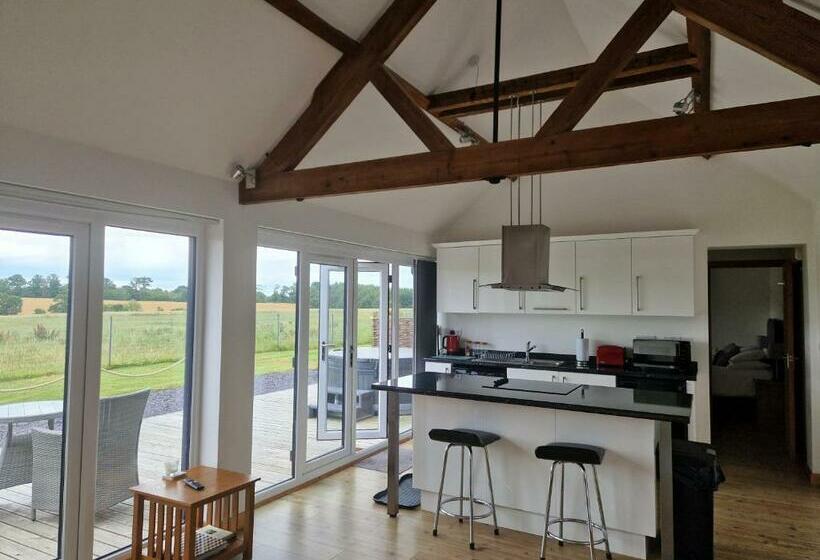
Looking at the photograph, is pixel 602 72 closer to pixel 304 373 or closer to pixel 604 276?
pixel 604 276

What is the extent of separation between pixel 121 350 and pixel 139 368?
17 centimetres

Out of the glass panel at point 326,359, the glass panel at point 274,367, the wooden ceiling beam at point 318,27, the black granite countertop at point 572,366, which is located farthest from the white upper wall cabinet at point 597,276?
the wooden ceiling beam at point 318,27

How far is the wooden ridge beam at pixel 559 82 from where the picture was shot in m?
3.46

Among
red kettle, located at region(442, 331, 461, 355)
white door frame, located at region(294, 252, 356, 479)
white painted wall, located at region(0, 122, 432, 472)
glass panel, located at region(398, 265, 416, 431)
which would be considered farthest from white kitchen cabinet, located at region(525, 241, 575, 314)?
white painted wall, located at region(0, 122, 432, 472)

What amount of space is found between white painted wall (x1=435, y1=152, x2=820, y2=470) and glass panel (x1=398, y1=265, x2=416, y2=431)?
39.3 inches

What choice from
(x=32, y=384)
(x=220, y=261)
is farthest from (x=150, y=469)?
A: (x=220, y=261)

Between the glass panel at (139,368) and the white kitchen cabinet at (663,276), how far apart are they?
4.06 metres

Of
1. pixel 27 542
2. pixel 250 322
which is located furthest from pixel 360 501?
pixel 27 542

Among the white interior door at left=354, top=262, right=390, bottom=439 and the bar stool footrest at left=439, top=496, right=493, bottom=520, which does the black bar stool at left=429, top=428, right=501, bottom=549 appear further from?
the white interior door at left=354, top=262, right=390, bottom=439

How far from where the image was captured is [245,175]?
147 inches

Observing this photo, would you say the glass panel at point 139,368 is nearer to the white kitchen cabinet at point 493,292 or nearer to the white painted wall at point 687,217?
the white kitchen cabinet at point 493,292

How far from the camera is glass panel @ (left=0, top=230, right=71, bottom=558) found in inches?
103

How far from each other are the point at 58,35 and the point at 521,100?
340 centimetres

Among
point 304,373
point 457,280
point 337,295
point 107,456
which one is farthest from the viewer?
point 457,280
